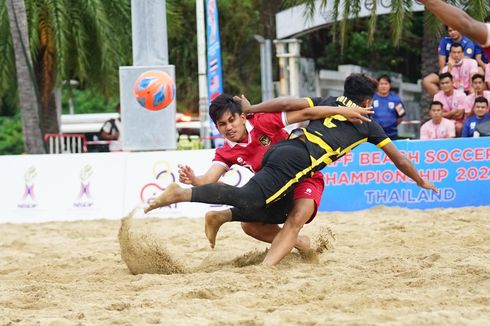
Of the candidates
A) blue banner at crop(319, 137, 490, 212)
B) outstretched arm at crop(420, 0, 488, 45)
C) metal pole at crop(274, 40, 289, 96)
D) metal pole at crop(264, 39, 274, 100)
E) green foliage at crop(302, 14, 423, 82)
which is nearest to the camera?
outstretched arm at crop(420, 0, 488, 45)

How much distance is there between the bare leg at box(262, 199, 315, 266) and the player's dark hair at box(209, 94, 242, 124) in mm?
841

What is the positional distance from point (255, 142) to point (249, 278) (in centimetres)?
119

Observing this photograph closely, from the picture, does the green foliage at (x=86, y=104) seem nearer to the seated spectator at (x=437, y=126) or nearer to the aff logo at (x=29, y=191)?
the aff logo at (x=29, y=191)

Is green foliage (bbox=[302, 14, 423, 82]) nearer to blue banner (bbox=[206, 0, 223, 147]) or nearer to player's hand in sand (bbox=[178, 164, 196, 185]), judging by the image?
blue banner (bbox=[206, 0, 223, 147])

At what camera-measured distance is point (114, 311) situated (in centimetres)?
591

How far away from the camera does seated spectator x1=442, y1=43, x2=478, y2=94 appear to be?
1338 centimetres

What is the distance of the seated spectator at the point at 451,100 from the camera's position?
13.3m

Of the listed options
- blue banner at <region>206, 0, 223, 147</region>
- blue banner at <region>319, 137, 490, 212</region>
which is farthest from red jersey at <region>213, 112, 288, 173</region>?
blue banner at <region>206, 0, 223, 147</region>

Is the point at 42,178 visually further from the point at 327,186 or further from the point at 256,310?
the point at 256,310

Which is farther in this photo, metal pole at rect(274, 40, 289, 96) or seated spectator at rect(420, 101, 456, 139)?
metal pole at rect(274, 40, 289, 96)

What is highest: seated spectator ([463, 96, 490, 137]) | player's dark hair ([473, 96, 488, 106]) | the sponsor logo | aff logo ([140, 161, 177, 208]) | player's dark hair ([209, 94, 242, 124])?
player's dark hair ([209, 94, 242, 124])

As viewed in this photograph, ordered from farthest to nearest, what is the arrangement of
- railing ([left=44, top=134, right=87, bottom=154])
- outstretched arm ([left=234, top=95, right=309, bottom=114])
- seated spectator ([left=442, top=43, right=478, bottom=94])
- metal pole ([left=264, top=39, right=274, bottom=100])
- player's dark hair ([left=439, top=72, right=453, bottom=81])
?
metal pole ([left=264, top=39, right=274, bottom=100]), railing ([left=44, top=134, right=87, bottom=154]), seated spectator ([left=442, top=43, right=478, bottom=94]), player's dark hair ([left=439, top=72, right=453, bottom=81]), outstretched arm ([left=234, top=95, right=309, bottom=114])

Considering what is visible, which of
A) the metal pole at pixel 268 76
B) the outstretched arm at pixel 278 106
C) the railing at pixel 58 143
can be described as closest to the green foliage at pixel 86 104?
the metal pole at pixel 268 76

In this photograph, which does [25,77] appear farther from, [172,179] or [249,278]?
[249,278]
